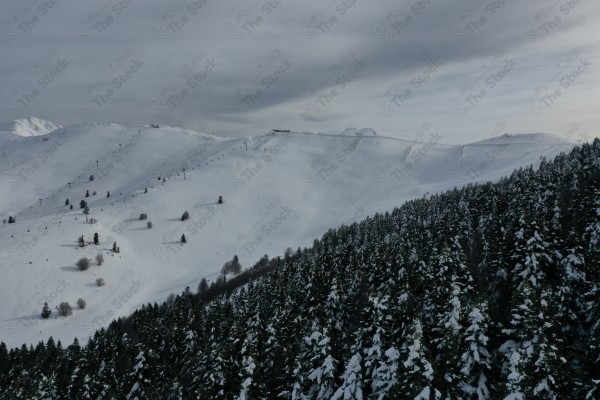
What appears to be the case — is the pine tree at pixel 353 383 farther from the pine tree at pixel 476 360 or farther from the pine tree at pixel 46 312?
the pine tree at pixel 46 312

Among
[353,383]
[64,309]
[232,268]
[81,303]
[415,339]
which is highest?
[415,339]

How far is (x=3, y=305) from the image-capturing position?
130 meters

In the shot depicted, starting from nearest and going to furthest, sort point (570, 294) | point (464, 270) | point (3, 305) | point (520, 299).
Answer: point (520, 299) < point (570, 294) < point (464, 270) < point (3, 305)

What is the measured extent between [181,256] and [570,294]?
177485 mm

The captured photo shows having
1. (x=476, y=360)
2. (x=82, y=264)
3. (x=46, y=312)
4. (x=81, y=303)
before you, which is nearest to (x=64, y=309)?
(x=46, y=312)

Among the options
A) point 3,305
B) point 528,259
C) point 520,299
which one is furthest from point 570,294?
A: point 3,305

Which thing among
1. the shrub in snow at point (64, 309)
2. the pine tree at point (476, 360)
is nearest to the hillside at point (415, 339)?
the pine tree at point (476, 360)

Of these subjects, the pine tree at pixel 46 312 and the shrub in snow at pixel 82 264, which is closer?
the pine tree at pixel 46 312

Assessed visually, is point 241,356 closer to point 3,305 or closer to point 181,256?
point 3,305

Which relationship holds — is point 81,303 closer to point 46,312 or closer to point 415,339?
point 46,312

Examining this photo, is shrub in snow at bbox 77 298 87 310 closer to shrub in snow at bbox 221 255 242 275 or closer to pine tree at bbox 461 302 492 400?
shrub in snow at bbox 221 255 242 275

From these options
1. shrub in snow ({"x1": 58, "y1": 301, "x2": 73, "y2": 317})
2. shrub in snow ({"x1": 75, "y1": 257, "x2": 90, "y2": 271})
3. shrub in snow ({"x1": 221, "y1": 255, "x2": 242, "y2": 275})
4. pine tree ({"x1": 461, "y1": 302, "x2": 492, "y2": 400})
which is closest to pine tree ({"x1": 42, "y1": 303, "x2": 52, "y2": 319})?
shrub in snow ({"x1": 58, "y1": 301, "x2": 73, "y2": 317})

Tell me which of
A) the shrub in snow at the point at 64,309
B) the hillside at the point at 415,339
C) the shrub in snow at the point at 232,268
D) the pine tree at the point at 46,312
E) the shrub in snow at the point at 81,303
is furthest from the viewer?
the shrub in snow at the point at 232,268

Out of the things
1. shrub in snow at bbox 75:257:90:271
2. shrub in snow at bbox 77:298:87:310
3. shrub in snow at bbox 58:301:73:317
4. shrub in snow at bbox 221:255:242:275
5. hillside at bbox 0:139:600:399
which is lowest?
shrub in snow at bbox 221:255:242:275
